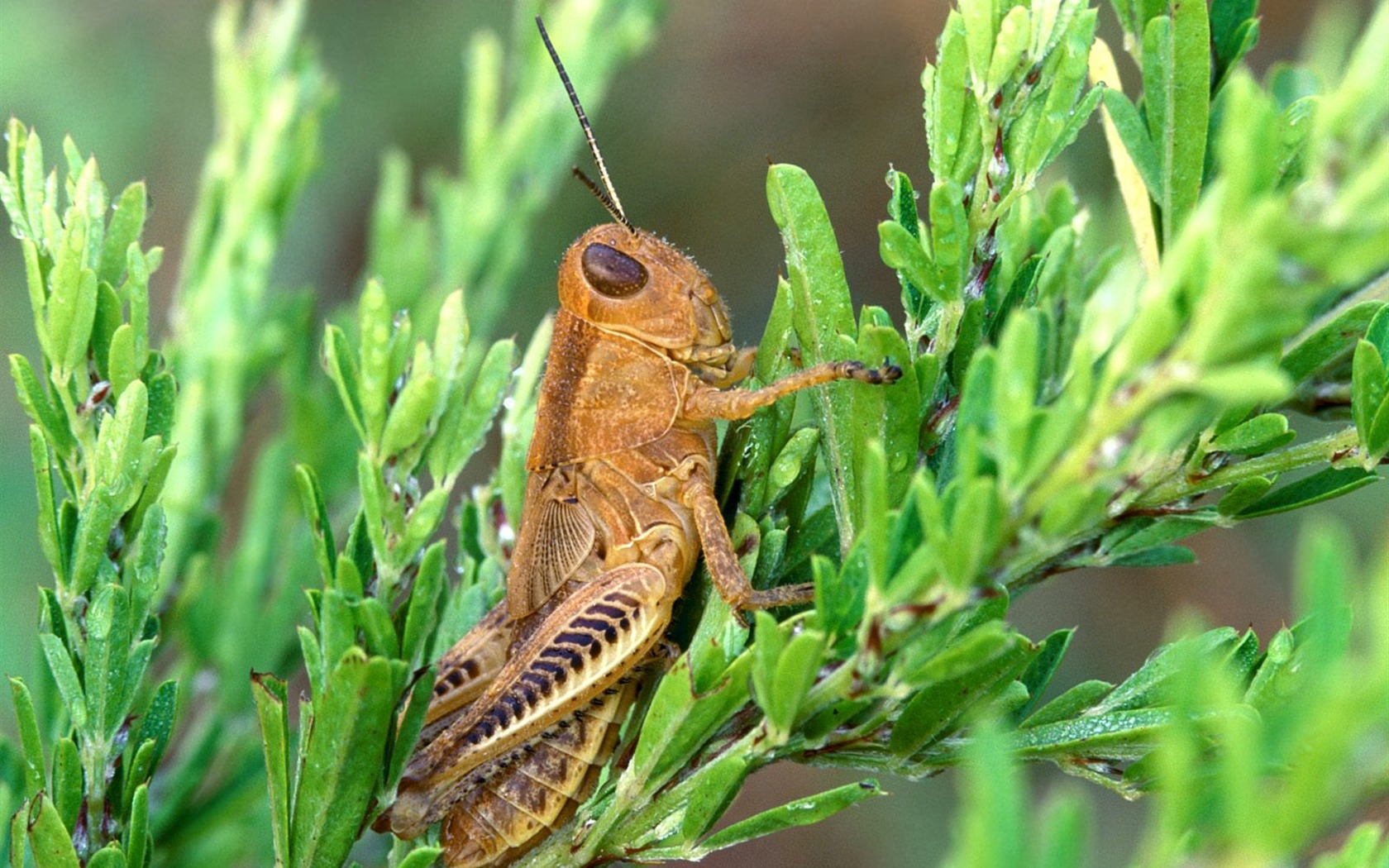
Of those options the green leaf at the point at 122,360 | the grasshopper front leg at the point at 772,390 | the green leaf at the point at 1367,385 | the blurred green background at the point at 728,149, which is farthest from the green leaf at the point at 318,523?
the blurred green background at the point at 728,149

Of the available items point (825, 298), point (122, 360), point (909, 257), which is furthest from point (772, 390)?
point (122, 360)

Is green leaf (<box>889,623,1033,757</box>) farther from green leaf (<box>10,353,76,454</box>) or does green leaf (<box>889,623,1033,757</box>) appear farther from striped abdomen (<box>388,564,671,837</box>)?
green leaf (<box>10,353,76,454</box>)

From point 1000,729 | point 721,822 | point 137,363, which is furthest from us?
point 721,822

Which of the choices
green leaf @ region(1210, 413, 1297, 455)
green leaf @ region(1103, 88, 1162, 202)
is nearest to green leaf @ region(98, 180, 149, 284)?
green leaf @ region(1103, 88, 1162, 202)

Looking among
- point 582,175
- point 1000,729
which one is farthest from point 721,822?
point 1000,729

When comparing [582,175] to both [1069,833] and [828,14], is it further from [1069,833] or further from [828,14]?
[828,14]

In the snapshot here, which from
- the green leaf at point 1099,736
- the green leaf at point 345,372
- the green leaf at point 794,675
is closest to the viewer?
the green leaf at point 794,675

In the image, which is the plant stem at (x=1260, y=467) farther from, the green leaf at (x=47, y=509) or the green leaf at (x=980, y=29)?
the green leaf at (x=47, y=509)
